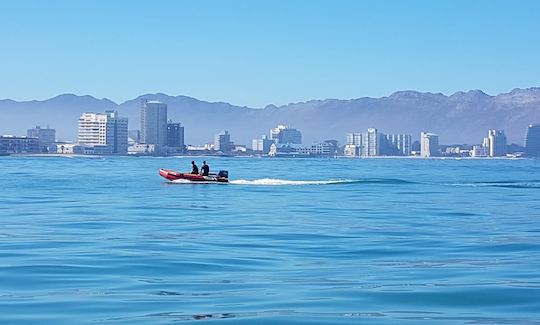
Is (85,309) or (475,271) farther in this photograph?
(475,271)

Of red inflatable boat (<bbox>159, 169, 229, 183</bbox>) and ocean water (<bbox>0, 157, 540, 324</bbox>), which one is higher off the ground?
red inflatable boat (<bbox>159, 169, 229, 183</bbox>)

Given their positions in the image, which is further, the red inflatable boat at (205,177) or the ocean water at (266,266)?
the red inflatable boat at (205,177)

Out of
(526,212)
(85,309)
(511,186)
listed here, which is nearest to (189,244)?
(85,309)

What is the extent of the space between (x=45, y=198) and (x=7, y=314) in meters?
30.1

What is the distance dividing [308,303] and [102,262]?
562 centimetres

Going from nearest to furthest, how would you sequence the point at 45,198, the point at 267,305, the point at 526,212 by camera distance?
the point at 267,305 < the point at 526,212 < the point at 45,198

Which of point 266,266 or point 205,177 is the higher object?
point 205,177

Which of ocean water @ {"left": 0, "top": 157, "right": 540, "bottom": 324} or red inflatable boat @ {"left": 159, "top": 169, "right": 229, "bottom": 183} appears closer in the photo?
ocean water @ {"left": 0, "top": 157, "right": 540, "bottom": 324}

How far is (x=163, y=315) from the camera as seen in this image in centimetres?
1181

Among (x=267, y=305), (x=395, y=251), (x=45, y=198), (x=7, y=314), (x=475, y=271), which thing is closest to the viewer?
(x=7, y=314)

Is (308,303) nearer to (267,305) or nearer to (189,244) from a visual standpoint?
(267,305)

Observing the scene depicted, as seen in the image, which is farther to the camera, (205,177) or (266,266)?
(205,177)

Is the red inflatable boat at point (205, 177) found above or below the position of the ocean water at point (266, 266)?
above

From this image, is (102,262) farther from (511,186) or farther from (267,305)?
(511,186)
